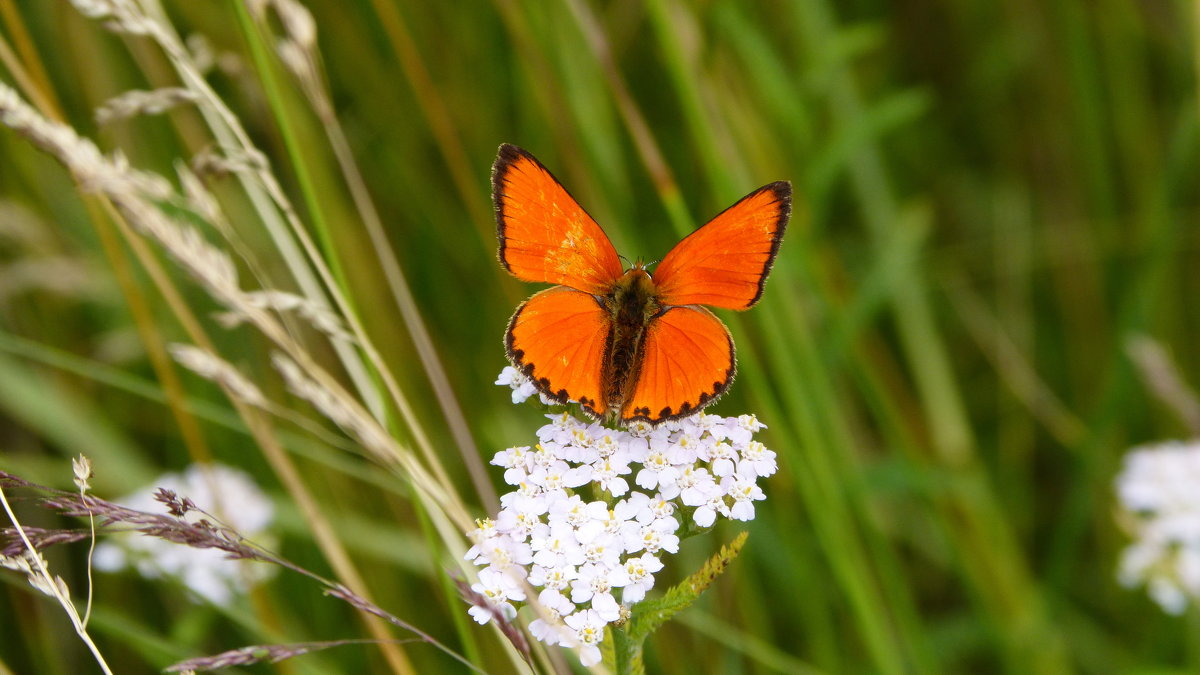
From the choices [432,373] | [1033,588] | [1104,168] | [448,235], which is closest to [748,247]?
[432,373]

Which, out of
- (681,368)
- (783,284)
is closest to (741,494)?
(681,368)

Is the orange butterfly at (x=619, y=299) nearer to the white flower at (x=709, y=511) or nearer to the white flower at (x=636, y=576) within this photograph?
the white flower at (x=709, y=511)

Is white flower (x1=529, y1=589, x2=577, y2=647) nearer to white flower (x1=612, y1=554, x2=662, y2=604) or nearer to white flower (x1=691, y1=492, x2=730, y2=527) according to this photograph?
white flower (x1=612, y1=554, x2=662, y2=604)

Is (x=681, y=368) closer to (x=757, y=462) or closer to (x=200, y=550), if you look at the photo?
(x=757, y=462)

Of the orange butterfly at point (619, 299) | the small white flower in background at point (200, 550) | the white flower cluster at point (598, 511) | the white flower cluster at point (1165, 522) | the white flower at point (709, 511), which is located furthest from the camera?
the white flower cluster at point (1165, 522)

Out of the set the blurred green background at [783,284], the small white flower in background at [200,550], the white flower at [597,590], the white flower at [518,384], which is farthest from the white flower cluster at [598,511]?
the small white flower in background at [200,550]

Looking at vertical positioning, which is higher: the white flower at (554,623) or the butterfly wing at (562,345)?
the butterfly wing at (562,345)
